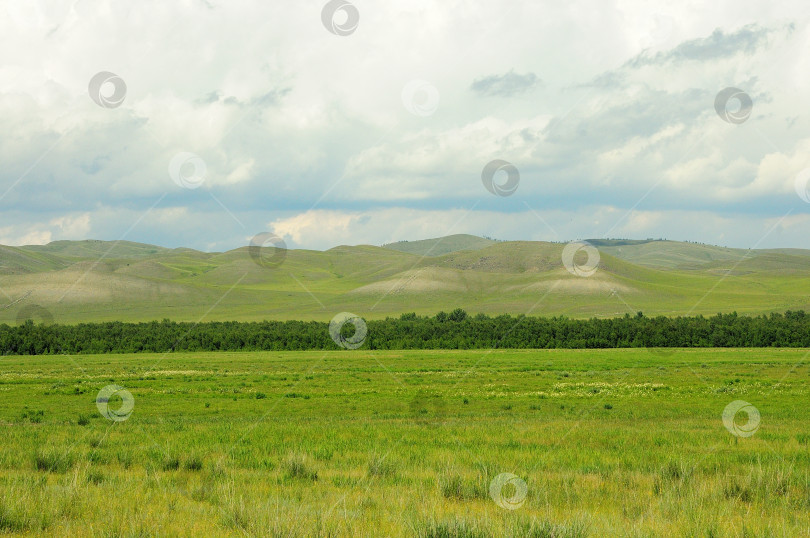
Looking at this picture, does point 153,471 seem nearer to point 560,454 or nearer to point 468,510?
point 468,510

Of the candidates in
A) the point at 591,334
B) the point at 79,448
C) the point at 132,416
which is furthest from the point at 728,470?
the point at 591,334

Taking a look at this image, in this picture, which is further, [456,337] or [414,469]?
[456,337]

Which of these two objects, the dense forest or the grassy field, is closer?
the grassy field

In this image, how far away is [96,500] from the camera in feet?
33.3

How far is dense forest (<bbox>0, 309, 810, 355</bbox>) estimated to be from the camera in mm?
100125

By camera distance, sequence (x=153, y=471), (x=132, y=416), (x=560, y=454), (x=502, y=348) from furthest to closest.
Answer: (x=502, y=348) → (x=132, y=416) → (x=560, y=454) → (x=153, y=471)

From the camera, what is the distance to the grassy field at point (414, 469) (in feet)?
29.5

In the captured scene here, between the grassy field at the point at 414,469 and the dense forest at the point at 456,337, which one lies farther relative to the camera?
the dense forest at the point at 456,337

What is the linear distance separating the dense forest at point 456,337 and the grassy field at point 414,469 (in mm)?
70346

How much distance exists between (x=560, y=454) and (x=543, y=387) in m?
25.7

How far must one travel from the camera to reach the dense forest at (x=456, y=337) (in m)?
100

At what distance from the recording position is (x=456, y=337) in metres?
106

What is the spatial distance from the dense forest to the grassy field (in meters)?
70.3

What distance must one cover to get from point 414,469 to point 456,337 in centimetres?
9314
